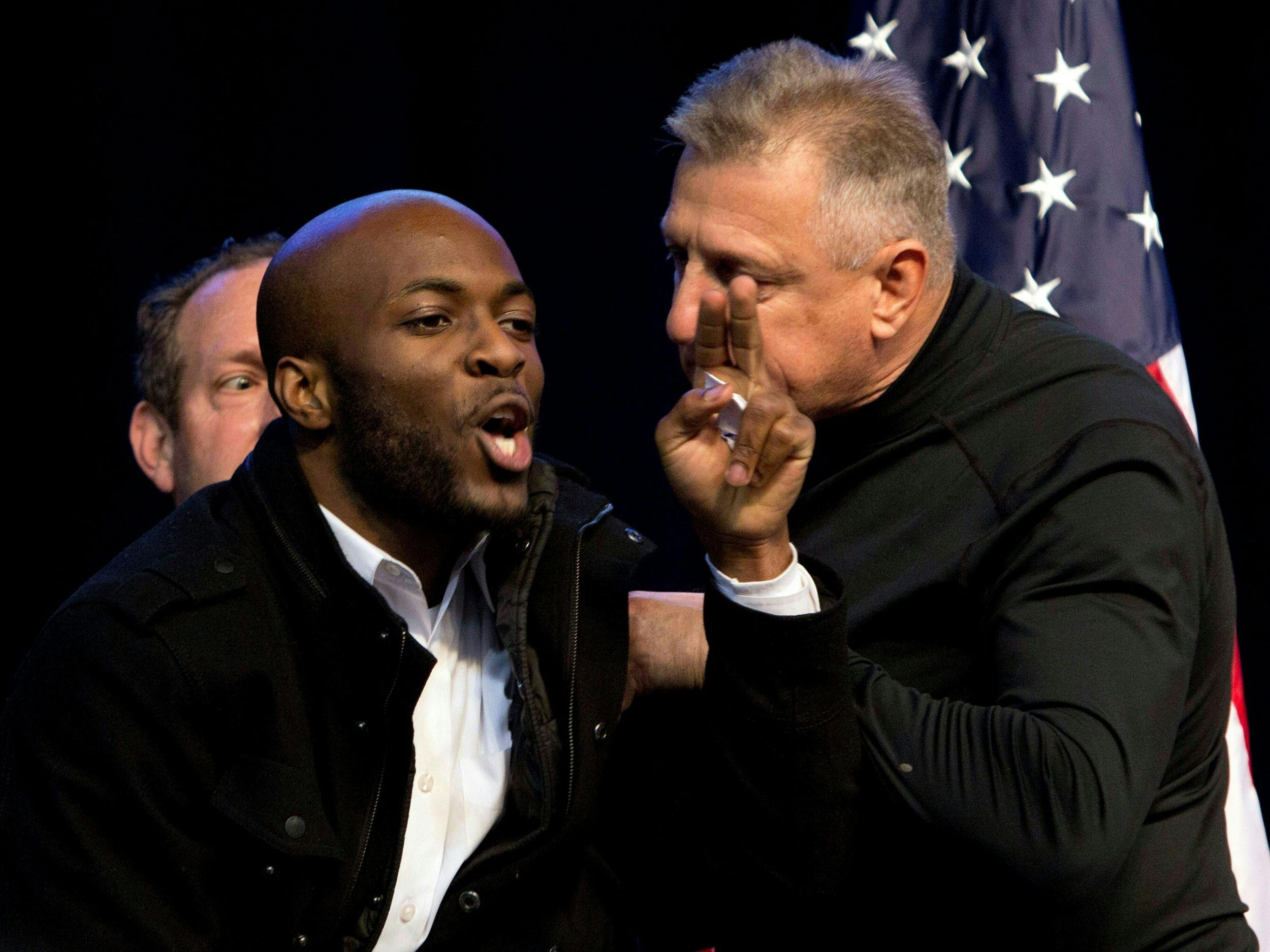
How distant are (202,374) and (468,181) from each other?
3.06 ft

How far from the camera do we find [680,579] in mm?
2936

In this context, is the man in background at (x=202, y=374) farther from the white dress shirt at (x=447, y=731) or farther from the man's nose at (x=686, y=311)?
the man's nose at (x=686, y=311)

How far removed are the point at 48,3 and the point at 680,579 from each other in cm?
168

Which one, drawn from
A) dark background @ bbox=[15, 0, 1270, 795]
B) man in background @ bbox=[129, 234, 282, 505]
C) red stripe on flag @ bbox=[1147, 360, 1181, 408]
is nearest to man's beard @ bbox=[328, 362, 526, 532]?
man in background @ bbox=[129, 234, 282, 505]

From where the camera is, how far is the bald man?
1391mm

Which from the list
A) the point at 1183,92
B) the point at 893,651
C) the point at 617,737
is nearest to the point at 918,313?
the point at 893,651

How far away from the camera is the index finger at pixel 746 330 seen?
4.60ft

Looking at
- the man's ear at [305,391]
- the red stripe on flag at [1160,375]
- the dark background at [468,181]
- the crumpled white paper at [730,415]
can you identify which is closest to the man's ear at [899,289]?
the crumpled white paper at [730,415]

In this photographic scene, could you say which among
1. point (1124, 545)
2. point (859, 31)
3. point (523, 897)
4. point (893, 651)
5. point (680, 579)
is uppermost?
point (859, 31)

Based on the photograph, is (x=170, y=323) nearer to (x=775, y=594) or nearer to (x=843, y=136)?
(x=843, y=136)

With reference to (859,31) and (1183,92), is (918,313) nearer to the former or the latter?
(859,31)

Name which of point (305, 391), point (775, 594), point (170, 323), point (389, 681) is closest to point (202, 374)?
point (170, 323)

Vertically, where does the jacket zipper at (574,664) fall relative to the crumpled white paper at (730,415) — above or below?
below

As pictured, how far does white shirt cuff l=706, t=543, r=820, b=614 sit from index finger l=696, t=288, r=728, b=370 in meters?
0.21
